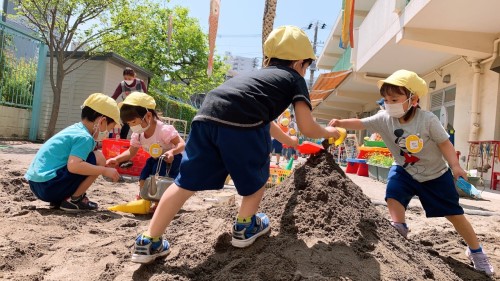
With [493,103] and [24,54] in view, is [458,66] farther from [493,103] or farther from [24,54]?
[24,54]

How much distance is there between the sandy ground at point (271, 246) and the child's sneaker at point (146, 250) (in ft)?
0.20

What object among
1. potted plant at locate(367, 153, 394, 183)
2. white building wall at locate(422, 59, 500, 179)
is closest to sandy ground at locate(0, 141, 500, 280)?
potted plant at locate(367, 153, 394, 183)

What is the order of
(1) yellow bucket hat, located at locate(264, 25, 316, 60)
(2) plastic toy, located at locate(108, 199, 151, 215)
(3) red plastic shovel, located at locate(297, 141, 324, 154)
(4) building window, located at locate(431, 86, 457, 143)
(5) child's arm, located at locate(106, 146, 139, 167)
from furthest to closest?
1. (4) building window, located at locate(431, 86, 457, 143)
2. (5) child's arm, located at locate(106, 146, 139, 167)
3. (2) plastic toy, located at locate(108, 199, 151, 215)
4. (3) red plastic shovel, located at locate(297, 141, 324, 154)
5. (1) yellow bucket hat, located at locate(264, 25, 316, 60)

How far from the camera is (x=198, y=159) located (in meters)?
2.40

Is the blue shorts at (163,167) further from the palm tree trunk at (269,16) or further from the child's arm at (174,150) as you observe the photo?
the palm tree trunk at (269,16)

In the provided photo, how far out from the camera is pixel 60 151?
3.89m

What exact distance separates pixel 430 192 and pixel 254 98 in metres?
1.69

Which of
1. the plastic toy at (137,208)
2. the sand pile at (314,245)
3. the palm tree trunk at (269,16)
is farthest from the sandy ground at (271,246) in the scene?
the palm tree trunk at (269,16)

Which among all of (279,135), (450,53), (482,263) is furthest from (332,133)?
(450,53)

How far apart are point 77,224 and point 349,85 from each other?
1684 cm

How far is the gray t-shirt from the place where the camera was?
3225 mm

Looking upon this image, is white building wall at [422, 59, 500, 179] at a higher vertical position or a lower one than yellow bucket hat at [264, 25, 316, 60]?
higher

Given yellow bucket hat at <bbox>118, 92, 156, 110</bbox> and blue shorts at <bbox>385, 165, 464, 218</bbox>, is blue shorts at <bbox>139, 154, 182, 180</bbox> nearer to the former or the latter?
yellow bucket hat at <bbox>118, 92, 156, 110</bbox>

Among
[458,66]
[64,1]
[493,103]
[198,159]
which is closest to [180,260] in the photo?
[198,159]
